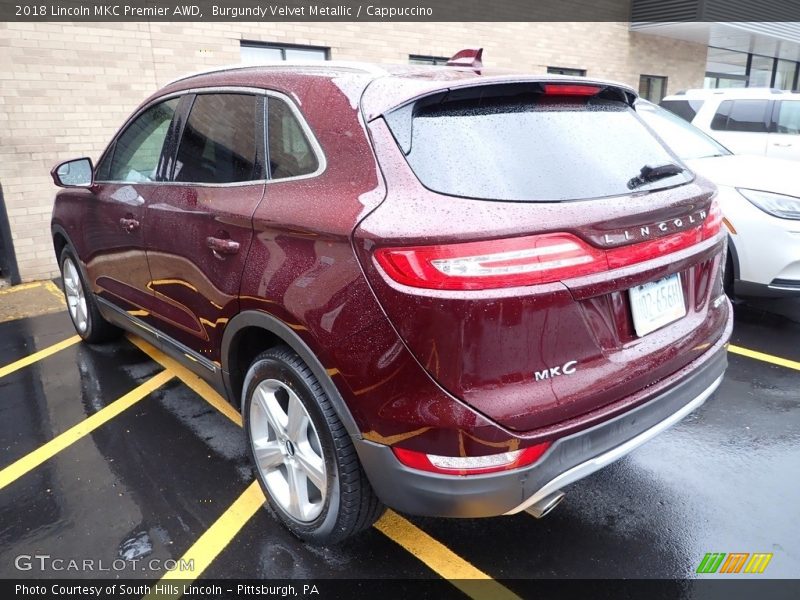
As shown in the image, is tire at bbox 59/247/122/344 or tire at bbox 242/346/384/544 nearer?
tire at bbox 242/346/384/544

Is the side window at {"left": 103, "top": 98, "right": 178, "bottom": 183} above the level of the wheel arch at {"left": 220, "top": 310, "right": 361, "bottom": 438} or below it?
above

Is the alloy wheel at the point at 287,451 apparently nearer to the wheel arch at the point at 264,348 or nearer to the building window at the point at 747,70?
the wheel arch at the point at 264,348

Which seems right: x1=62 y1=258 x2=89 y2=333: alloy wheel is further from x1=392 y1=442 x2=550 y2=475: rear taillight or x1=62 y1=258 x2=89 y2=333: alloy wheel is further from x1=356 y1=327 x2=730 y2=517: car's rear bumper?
x1=392 y1=442 x2=550 y2=475: rear taillight

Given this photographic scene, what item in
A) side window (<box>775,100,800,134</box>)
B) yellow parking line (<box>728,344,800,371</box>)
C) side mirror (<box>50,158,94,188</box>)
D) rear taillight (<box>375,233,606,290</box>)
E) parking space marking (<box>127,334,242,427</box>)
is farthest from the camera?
side window (<box>775,100,800,134</box>)

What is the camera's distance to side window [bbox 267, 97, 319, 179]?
7.38 feet

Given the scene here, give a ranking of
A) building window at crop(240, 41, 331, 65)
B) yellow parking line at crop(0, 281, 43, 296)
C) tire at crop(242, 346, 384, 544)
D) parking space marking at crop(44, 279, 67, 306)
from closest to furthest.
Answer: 1. tire at crop(242, 346, 384, 544)
2. parking space marking at crop(44, 279, 67, 306)
3. yellow parking line at crop(0, 281, 43, 296)
4. building window at crop(240, 41, 331, 65)

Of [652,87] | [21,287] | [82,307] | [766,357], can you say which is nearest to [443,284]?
[766,357]

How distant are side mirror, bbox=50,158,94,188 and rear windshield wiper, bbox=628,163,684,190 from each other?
3331 millimetres

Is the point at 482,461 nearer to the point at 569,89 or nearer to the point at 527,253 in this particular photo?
the point at 527,253

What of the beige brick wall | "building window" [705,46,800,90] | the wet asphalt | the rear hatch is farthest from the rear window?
"building window" [705,46,800,90]

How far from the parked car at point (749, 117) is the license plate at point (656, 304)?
312 inches

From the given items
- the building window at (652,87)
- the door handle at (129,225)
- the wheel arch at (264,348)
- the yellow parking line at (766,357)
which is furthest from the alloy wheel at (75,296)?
the building window at (652,87)

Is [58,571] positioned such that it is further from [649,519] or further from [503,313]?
[649,519]

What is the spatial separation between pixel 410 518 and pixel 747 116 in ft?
30.0
